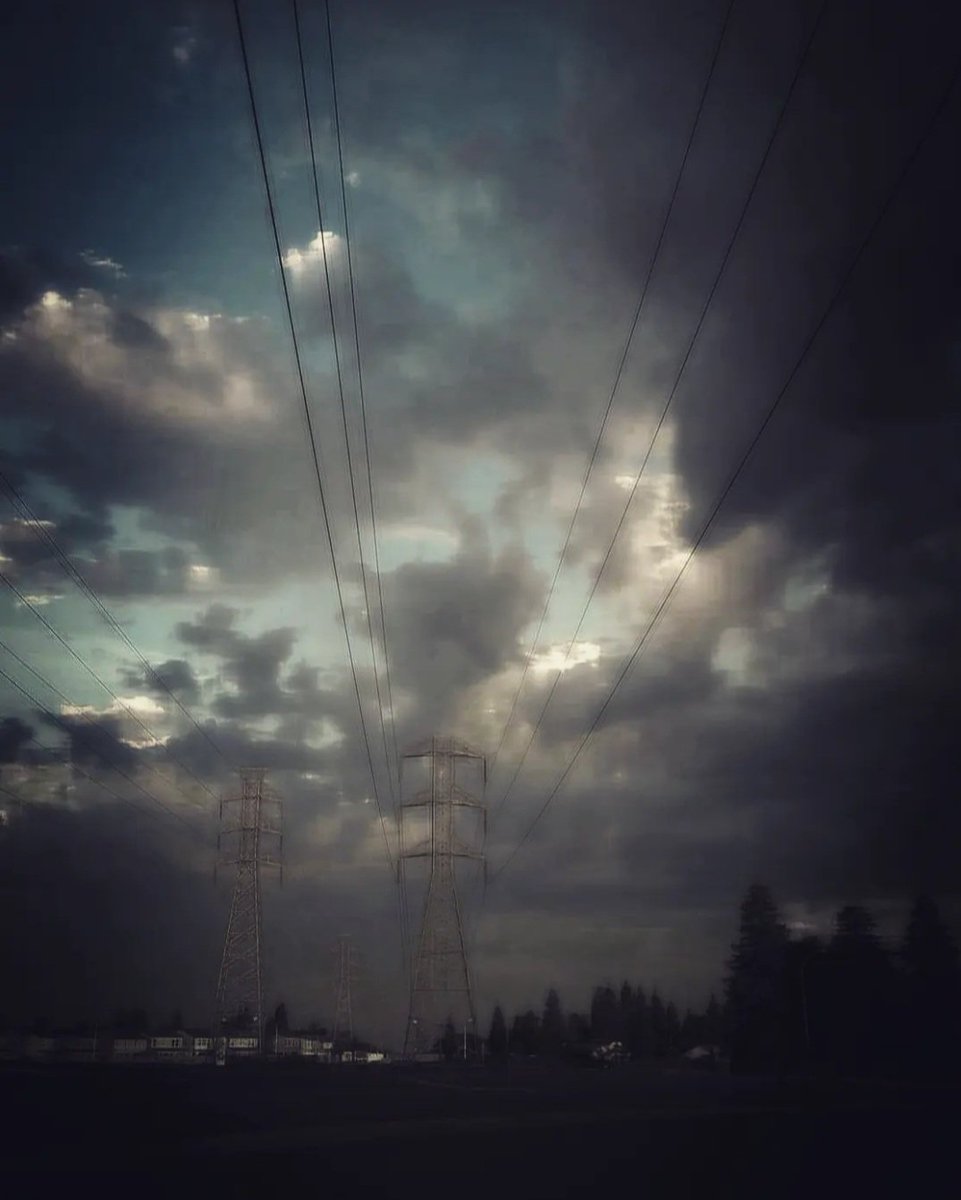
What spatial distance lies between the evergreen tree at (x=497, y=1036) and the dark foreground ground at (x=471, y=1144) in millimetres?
103538

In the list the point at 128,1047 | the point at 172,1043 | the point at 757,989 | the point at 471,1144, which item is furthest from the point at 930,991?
the point at 172,1043

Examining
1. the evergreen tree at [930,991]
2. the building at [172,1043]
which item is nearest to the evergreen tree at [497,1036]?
the building at [172,1043]

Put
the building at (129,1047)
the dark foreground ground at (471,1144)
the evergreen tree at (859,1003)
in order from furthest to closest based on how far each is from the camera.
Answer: the building at (129,1047)
the evergreen tree at (859,1003)
the dark foreground ground at (471,1144)

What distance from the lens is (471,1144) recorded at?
100ft

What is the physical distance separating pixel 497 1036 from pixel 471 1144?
142 m

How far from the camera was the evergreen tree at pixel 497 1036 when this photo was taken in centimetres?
15539

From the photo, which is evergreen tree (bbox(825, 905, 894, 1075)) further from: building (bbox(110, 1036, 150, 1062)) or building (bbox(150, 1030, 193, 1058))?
building (bbox(150, 1030, 193, 1058))

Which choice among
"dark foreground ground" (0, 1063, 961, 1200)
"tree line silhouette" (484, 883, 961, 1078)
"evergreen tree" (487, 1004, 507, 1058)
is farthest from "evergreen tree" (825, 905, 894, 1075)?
"evergreen tree" (487, 1004, 507, 1058)

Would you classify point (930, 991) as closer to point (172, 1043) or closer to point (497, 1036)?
point (497, 1036)

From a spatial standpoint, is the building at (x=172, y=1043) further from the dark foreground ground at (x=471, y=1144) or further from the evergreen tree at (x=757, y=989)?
the dark foreground ground at (x=471, y=1144)

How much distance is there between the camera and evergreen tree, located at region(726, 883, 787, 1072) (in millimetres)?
106125

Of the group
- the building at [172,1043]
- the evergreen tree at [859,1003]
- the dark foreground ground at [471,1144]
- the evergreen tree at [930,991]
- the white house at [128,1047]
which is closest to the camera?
the dark foreground ground at [471,1144]

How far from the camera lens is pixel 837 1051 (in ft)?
299

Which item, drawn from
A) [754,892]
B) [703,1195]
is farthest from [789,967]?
[703,1195]
